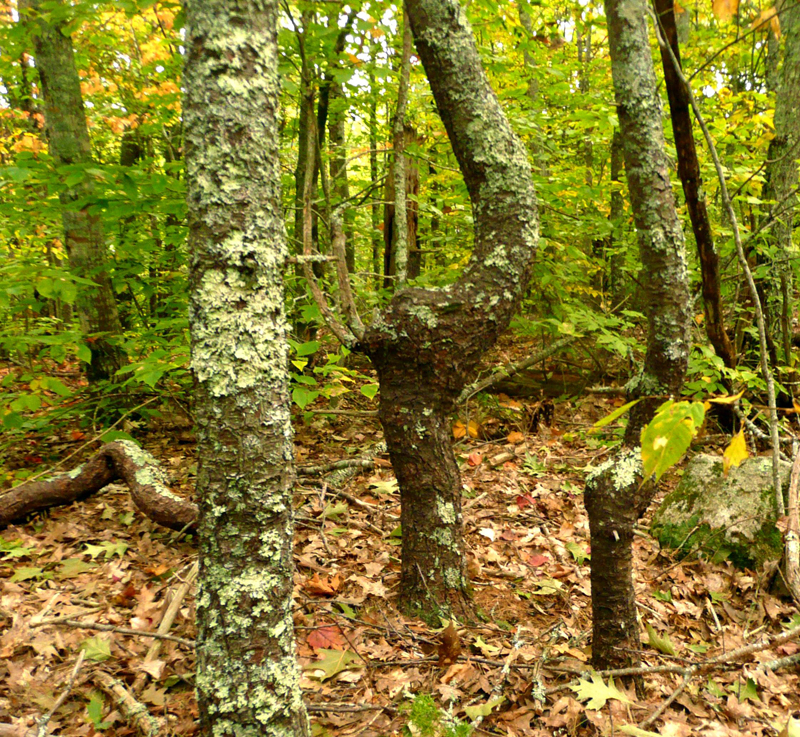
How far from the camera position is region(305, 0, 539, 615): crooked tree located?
8.86ft

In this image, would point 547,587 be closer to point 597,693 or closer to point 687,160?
point 597,693

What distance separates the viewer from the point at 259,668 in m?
1.86

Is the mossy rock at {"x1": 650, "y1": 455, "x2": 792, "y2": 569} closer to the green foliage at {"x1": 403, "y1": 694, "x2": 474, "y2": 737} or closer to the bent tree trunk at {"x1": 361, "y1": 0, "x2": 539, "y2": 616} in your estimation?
the bent tree trunk at {"x1": 361, "y1": 0, "x2": 539, "y2": 616}

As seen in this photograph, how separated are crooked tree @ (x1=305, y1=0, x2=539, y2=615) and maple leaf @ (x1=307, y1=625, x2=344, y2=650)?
751mm

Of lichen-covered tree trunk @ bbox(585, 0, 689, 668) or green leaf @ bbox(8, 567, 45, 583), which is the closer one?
lichen-covered tree trunk @ bbox(585, 0, 689, 668)

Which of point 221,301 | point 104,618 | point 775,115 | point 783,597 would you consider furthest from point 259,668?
point 775,115

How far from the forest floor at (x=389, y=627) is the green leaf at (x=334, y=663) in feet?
0.03

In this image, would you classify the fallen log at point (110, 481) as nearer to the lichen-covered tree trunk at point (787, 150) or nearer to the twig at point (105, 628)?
the twig at point (105, 628)

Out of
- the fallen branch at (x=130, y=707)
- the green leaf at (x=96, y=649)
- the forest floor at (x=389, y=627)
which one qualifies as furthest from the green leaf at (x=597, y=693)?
the green leaf at (x=96, y=649)

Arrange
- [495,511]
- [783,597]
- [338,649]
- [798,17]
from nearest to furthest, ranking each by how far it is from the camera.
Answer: [338,649]
[783,597]
[495,511]
[798,17]

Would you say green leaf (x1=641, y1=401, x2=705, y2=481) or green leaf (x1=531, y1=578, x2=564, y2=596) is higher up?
green leaf (x1=641, y1=401, x2=705, y2=481)

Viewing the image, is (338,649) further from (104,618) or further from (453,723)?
(104,618)

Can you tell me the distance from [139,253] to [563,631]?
505 cm

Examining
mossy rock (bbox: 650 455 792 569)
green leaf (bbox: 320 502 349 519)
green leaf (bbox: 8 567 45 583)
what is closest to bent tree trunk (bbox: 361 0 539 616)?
green leaf (bbox: 320 502 349 519)
